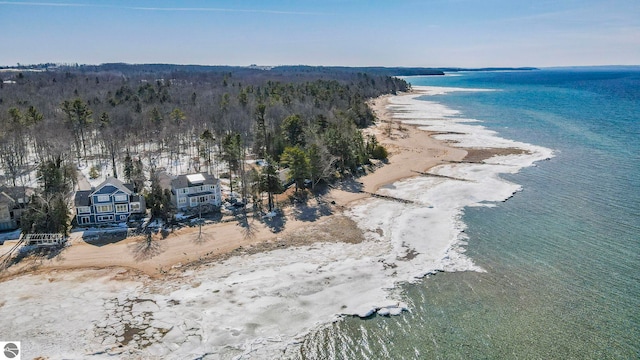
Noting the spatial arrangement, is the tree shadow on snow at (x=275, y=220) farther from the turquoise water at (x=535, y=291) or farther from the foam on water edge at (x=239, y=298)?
the turquoise water at (x=535, y=291)

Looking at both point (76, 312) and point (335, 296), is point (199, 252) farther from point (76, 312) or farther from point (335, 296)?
point (335, 296)

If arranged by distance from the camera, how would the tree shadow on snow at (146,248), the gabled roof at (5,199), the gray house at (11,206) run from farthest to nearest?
the gray house at (11,206) → the gabled roof at (5,199) → the tree shadow on snow at (146,248)

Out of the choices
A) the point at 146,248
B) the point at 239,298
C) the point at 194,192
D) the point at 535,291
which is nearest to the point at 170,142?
the point at 194,192

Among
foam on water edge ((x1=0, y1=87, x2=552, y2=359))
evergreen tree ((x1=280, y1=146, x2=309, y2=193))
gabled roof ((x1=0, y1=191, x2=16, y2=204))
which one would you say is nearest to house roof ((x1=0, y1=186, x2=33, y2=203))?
gabled roof ((x1=0, y1=191, x2=16, y2=204))

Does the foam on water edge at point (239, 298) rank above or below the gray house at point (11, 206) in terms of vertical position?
below

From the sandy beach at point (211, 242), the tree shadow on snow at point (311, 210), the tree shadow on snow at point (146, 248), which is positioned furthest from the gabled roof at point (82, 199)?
the tree shadow on snow at point (311, 210)

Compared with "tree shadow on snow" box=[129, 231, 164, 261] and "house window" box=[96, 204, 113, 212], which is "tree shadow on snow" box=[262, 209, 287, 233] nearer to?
"tree shadow on snow" box=[129, 231, 164, 261]
